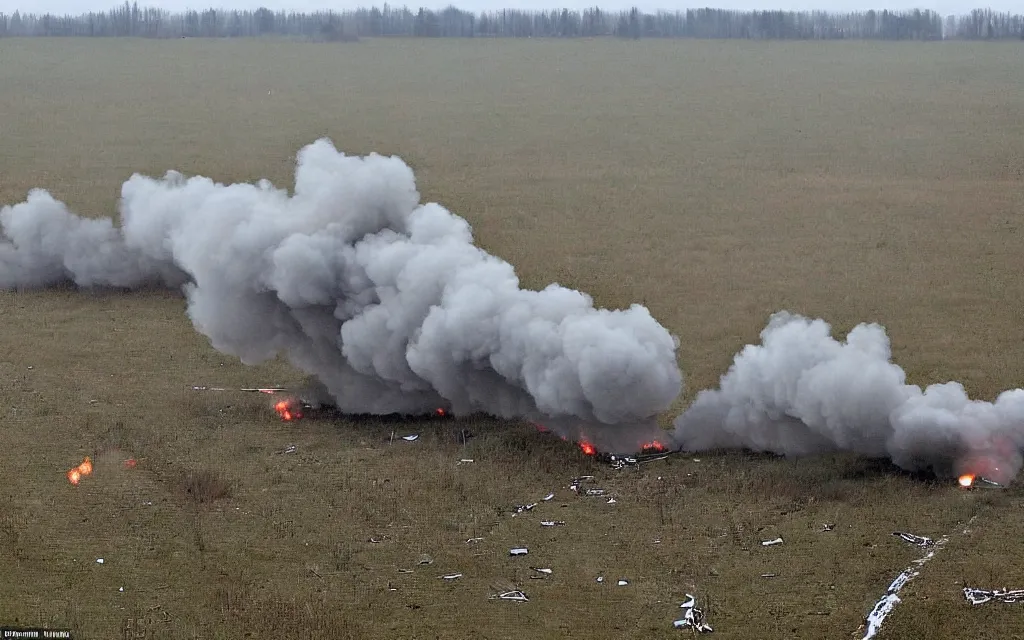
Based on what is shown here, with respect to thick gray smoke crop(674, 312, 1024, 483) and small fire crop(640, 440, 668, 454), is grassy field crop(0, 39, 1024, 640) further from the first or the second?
small fire crop(640, 440, 668, 454)

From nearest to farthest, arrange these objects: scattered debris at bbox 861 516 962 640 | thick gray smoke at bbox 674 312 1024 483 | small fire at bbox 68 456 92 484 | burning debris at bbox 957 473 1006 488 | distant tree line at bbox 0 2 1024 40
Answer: scattered debris at bbox 861 516 962 640 → burning debris at bbox 957 473 1006 488 → thick gray smoke at bbox 674 312 1024 483 → small fire at bbox 68 456 92 484 → distant tree line at bbox 0 2 1024 40

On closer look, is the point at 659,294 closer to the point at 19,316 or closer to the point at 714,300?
the point at 714,300

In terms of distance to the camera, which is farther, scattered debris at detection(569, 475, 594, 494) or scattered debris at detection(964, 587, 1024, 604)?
scattered debris at detection(569, 475, 594, 494)

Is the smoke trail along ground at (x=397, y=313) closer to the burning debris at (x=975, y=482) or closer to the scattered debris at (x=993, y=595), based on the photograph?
the burning debris at (x=975, y=482)

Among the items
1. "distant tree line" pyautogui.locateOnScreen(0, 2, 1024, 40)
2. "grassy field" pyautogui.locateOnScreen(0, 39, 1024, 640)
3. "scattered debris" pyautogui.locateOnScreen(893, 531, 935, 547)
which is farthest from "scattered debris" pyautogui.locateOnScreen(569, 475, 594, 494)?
"distant tree line" pyautogui.locateOnScreen(0, 2, 1024, 40)

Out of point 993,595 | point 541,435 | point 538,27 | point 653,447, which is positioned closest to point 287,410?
point 541,435

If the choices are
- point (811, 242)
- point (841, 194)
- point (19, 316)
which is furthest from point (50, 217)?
point (841, 194)

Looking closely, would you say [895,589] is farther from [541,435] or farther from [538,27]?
[538,27]
